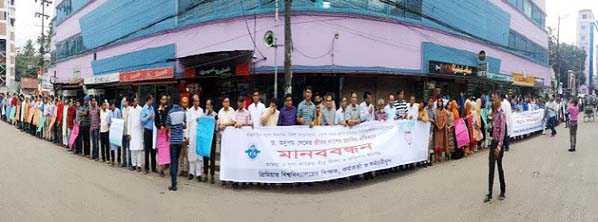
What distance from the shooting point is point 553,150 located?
1322cm

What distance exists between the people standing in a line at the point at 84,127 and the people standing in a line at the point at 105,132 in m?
0.94

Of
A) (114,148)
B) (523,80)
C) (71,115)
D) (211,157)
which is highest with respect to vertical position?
(523,80)

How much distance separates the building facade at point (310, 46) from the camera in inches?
593

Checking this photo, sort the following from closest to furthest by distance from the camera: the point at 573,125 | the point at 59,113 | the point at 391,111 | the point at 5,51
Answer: the point at 391,111, the point at 573,125, the point at 59,113, the point at 5,51

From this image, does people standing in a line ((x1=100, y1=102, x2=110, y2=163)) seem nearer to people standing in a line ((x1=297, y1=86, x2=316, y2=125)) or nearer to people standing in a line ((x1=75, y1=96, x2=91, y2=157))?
people standing in a line ((x1=75, y1=96, x2=91, y2=157))

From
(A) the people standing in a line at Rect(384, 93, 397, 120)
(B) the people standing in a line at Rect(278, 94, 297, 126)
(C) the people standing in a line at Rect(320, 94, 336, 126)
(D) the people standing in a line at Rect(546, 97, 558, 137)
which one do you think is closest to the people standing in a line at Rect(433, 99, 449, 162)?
(A) the people standing in a line at Rect(384, 93, 397, 120)

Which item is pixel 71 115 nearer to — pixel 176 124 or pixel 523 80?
pixel 176 124

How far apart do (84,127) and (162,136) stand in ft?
14.3

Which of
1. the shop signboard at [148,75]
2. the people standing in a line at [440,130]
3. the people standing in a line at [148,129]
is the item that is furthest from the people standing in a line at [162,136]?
the shop signboard at [148,75]

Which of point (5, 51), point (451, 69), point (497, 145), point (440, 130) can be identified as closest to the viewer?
point (497, 145)

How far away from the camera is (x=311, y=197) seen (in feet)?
24.7

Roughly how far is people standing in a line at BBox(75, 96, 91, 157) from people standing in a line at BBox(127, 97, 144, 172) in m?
2.82

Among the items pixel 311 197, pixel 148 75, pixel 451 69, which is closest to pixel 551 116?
pixel 451 69

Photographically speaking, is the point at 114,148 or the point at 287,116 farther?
the point at 114,148
